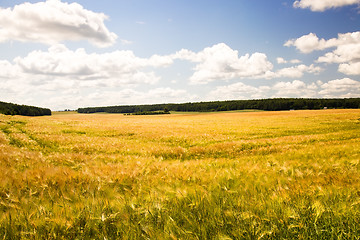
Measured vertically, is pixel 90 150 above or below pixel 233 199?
below

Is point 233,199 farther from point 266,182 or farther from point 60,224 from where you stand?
point 60,224

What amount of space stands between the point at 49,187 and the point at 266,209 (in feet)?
10.5

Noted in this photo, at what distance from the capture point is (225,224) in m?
2.03

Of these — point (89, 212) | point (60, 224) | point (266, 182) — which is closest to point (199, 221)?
point (89, 212)

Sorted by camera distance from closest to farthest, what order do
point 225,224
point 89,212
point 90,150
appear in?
point 225,224 → point 89,212 → point 90,150

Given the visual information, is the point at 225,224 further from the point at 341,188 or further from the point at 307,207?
the point at 341,188

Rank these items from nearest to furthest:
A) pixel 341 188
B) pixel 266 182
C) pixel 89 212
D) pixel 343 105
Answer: pixel 89 212 < pixel 341 188 < pixel 266 182 < pixel 343 105

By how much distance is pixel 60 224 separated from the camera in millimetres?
2064

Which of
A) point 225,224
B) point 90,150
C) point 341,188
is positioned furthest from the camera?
point 90,150

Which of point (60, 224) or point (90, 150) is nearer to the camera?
point (60, 224)

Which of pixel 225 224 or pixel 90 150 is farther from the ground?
pixel 225 224

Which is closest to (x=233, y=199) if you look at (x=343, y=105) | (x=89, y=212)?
(x=89, y=212)

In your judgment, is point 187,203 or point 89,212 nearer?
point 89,212

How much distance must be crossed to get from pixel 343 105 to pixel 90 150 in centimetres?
17906
